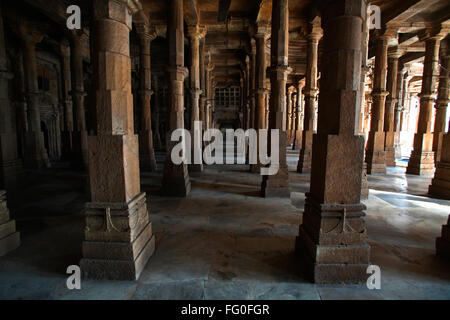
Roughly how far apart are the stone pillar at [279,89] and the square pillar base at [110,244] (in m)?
4.36

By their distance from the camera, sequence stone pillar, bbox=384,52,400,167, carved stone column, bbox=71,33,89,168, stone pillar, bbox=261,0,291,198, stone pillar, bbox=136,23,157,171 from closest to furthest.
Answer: stone pillar, bbox=261,0,291,198 → carved stone column, bbox=71,33,89,168 → stone pillar, bbox=136,23,157,171 → stone pillar, bbox=384,52,400,167

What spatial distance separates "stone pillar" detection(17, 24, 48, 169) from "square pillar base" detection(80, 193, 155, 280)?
10.3 m

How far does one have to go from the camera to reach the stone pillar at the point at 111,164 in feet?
9.63

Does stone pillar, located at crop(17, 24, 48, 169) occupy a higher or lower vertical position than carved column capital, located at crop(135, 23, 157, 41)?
lower

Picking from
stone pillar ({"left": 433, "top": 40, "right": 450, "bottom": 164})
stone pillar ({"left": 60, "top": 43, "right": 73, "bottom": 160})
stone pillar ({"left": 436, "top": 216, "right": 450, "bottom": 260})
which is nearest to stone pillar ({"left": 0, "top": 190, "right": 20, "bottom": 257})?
stone pillar ({"left": 436, "top": 216, "right": 450, "bottom": 260})

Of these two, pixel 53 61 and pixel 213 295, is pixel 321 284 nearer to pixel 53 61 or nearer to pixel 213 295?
pixel 213 295

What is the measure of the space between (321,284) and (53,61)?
2003cm

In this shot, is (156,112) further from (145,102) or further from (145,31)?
(145,31)

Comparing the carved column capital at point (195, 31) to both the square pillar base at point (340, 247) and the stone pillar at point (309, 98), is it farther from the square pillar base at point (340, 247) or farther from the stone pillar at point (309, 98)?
the square pillar base at point (340, 247)

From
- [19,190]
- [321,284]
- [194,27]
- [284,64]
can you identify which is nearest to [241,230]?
[321,284]

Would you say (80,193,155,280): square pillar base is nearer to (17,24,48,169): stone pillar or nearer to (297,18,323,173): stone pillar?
(297,18,323,173): stone pillar

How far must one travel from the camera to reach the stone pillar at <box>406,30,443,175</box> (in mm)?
10039

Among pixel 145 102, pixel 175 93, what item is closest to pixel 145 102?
pixel 145 102

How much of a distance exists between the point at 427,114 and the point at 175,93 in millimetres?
10521
